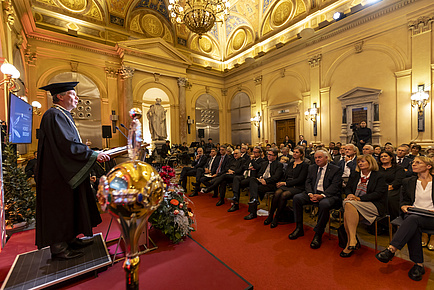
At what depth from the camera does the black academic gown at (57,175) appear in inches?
79.1

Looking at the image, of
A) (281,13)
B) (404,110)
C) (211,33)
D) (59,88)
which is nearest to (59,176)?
(59,88)

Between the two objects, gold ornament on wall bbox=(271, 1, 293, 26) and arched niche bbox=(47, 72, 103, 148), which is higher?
gold ornament on wall bbox=(271, 1, 293, 26)

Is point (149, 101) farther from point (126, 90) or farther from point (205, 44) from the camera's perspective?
point (205, 44)

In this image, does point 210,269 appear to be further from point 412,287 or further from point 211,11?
point 211,11

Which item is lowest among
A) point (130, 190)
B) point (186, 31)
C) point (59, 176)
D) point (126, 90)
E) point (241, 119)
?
point (59, 176)

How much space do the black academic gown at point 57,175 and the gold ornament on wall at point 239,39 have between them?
1482cm

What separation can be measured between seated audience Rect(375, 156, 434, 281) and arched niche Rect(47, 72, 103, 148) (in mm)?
12254

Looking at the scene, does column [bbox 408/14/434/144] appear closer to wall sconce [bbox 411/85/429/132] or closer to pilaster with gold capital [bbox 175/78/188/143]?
wall sconce [bbox 411/85/429/132]

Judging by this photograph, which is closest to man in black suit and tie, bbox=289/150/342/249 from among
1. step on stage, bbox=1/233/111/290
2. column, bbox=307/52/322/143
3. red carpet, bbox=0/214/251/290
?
red carpet, bbox=0/214/251/290

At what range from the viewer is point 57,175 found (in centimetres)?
207

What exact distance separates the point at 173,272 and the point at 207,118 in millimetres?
13859

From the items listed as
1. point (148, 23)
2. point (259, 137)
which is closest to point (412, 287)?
point (259, 137)

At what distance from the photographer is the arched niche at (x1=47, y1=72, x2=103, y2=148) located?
10509 mm

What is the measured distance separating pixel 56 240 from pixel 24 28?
1065cm
